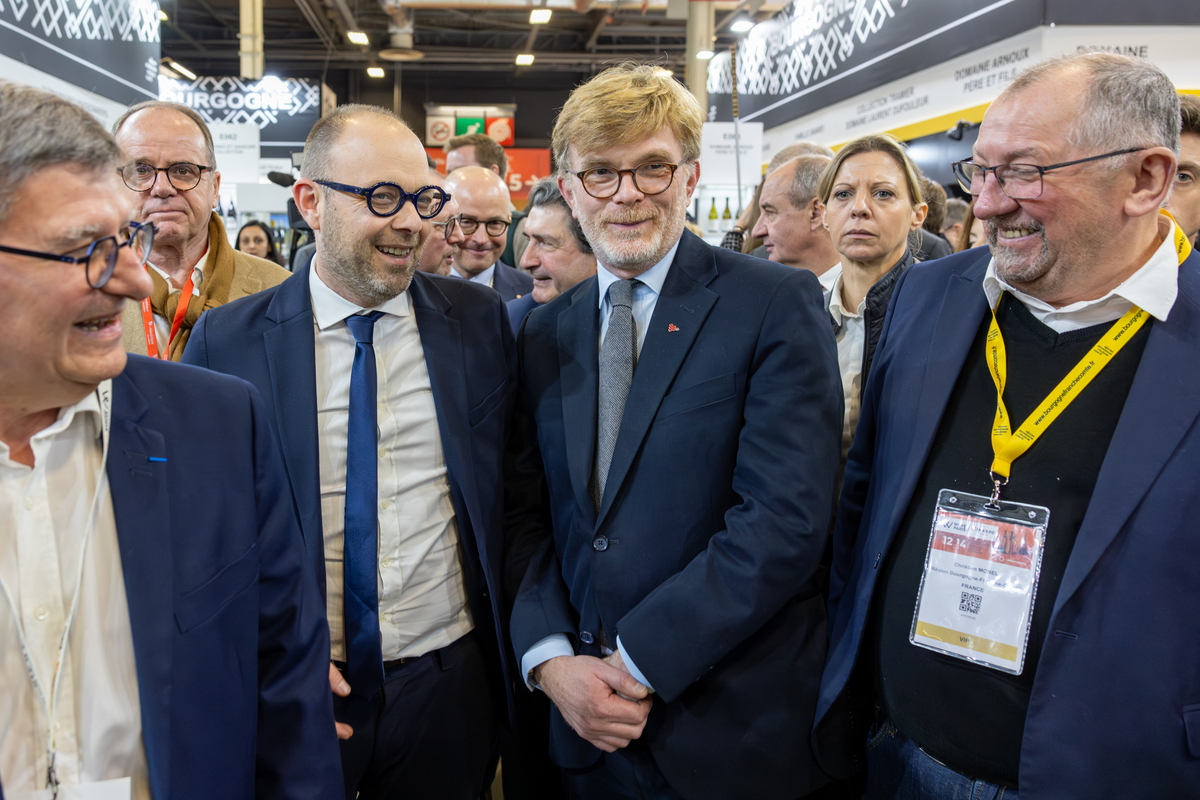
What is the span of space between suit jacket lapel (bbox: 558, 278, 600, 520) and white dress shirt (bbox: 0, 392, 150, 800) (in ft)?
2.78

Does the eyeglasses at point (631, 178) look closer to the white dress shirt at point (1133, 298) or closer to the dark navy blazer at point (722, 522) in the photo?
the dark navy blazer at point (722, 522)

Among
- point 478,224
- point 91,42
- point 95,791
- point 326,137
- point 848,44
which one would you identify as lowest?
point 95,791

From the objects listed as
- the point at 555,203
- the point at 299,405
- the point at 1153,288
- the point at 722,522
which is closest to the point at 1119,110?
the point at 1153,288

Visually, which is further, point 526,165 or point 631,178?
point 526,165

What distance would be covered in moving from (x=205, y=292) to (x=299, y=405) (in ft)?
2.85

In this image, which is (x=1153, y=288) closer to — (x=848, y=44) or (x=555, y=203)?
(x=555, y=203)

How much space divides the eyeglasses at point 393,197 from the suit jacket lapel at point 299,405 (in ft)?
0.86

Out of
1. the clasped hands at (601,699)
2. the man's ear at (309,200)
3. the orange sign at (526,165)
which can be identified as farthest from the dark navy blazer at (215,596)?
the orange sign at (526,165)

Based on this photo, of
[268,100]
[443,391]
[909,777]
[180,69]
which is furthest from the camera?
[268,100]

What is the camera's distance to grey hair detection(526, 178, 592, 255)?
290cm

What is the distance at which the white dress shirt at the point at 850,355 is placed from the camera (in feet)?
7.35

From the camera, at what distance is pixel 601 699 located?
1587 mm

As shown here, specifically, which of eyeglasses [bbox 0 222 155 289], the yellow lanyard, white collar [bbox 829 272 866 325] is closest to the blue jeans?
the yellow lanyard

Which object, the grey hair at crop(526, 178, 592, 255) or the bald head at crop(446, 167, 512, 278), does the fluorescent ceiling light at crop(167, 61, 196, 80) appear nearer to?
the bald head at crop(446, 167, 512, 278)
